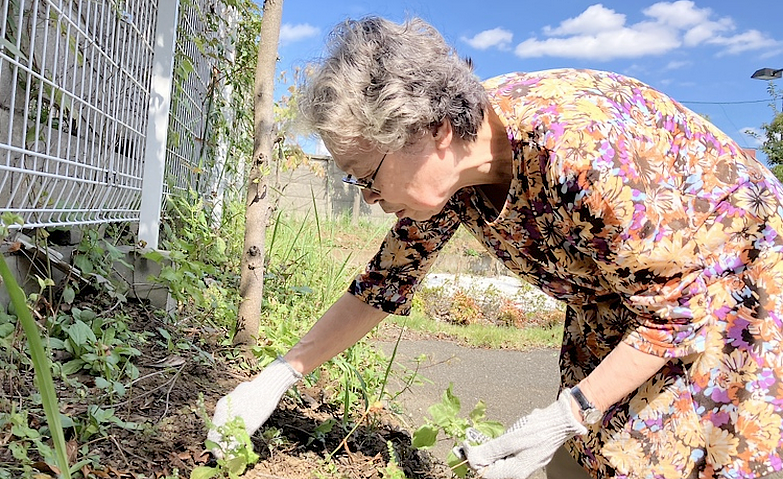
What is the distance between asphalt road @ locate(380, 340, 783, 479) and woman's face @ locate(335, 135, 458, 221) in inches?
42.1

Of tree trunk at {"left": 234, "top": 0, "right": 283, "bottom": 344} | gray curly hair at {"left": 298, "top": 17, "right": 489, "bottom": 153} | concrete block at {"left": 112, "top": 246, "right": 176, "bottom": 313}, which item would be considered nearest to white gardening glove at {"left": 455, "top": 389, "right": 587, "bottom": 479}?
gray curly hair at {"left": 298, "top": 17, "right": 489, "bottom": 153}

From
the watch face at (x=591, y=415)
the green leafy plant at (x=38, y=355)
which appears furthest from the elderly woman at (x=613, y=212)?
the green leafy plant at (x=38, y=355)

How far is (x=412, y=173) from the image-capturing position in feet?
4.46

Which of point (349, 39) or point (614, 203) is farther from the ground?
point (349, 39)

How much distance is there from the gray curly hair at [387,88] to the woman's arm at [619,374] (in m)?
0.56

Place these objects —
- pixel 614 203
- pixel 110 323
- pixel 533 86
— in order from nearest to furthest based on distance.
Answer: pixel 614 203 < pixel 533 86 < pixel 110 323

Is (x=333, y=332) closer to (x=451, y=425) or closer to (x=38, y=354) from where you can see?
(x=451, y=425)

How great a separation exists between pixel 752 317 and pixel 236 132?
3.92 metres

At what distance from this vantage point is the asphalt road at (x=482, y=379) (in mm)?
2826

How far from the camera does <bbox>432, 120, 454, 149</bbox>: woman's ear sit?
1327 mm

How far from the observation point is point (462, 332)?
5043 mm

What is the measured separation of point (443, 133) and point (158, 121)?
1.93 m

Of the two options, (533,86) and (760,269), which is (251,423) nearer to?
(533,86)

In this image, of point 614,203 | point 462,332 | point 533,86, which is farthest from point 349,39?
point 462,332
